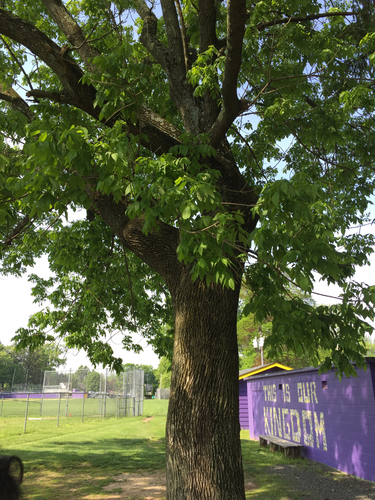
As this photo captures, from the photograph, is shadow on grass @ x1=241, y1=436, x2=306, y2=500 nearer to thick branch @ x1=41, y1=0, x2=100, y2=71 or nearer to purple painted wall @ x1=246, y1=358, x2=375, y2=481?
purple painted wall @ x1=246, y1=358, x2=375, y2=481

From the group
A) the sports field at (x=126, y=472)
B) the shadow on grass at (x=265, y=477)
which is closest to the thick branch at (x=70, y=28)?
the sports field at (x=126, y=472)

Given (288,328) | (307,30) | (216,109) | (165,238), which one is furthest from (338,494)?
(307,30)

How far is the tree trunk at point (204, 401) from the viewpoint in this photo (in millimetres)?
3760

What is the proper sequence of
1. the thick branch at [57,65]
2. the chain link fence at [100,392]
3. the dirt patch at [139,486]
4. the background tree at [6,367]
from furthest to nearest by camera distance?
the background tree at [6,367] < the chain link fence at [100,392] < the dirt patch at [139,486] < the thick branch at [57,65]

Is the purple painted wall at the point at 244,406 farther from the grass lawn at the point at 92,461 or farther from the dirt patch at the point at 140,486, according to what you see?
the dirt patch at the point at 140,486

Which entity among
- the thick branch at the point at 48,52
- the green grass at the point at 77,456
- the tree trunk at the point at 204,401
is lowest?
the green grass at the point at 77,456

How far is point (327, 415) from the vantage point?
9.57m

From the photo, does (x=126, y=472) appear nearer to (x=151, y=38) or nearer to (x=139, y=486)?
(x=139, y=486)

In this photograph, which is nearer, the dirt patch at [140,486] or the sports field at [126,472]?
the dirt patch at [140,486]

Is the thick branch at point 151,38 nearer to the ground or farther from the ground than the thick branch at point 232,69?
farther from the ground

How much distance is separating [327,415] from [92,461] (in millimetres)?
6265

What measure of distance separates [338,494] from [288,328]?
5103mm

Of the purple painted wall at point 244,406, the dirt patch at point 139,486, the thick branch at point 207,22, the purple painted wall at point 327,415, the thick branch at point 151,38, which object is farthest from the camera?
the purple painted wall at point 244,406

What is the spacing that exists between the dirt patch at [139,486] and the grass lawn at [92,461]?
0.35ft
